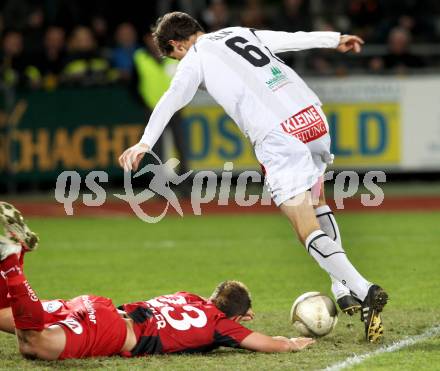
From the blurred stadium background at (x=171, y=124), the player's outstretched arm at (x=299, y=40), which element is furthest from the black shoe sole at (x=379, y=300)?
the blurred stadium background at (x=171, y=124)

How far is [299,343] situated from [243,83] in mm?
1733

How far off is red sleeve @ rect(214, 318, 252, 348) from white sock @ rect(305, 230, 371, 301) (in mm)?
774

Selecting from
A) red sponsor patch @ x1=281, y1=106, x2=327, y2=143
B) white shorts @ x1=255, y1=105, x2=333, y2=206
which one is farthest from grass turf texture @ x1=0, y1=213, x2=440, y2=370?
red sponsor patch @ x1=281, y1=106, x2=327, y2=143

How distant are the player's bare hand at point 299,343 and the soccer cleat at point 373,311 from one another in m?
0.36

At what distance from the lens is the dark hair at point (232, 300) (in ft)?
21.3

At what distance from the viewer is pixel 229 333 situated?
6270 mm

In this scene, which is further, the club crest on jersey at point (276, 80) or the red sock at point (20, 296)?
the club crest on jersey at point (276, 80)

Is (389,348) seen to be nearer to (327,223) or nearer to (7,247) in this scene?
A: (327,223)

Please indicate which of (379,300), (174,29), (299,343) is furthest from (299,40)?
(299,343)

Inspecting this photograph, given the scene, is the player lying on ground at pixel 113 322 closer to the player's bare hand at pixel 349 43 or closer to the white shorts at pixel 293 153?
the white shorts at pixel 293 153

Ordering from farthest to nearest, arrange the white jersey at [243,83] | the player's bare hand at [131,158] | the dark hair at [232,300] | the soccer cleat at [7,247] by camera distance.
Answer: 1. the white jersey at [243,83]
2. the dark hair at [232,300]
3. the player's bare hand at [131,158]
4. the soccer cleat at [7,247]

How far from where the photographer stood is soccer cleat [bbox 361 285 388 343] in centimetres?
658

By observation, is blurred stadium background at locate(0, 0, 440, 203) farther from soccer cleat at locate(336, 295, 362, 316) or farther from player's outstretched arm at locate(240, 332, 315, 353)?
player's outstretched arm at locate(240, 332, 315, 353)

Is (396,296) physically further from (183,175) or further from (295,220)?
(183,175)
